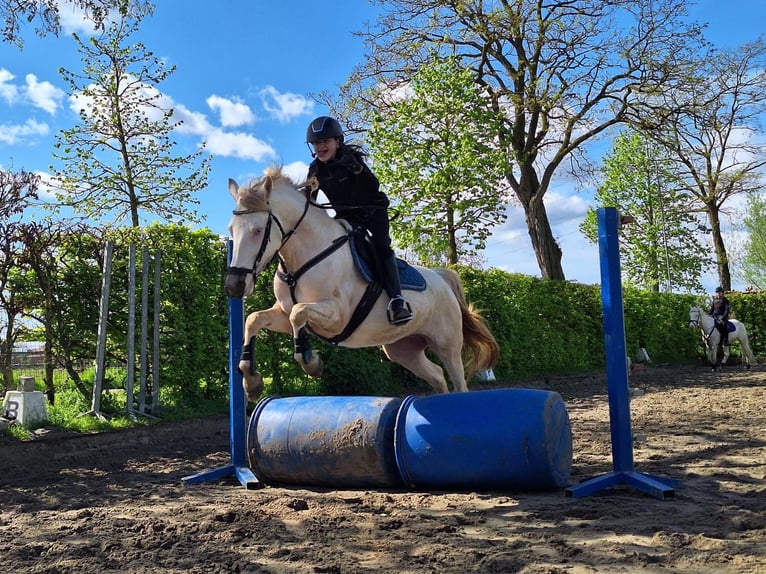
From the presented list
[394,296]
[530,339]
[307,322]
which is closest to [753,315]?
[530,339]

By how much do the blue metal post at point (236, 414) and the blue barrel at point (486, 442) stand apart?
141 centimetres

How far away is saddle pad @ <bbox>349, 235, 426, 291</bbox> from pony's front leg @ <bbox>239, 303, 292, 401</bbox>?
26.3 inches

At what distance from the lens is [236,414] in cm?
554

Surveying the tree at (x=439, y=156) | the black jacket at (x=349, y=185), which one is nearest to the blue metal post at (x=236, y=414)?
the black jacket at (x=349, y=185)

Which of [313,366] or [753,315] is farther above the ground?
[753,315]

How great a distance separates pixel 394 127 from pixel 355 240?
15932mm

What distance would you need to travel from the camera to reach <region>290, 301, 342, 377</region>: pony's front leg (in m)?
4.46

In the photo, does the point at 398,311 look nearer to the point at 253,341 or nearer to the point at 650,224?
the point at 253,341

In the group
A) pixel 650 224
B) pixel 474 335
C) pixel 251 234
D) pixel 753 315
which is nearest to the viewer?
pixel 251 234

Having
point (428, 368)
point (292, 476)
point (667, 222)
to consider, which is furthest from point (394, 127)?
point (667, 222)

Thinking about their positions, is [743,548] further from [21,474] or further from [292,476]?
[21,474]

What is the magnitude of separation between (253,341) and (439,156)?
1580cm

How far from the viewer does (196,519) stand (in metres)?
4.04

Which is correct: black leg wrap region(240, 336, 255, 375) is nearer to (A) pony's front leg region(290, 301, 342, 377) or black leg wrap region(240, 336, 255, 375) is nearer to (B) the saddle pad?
(A) pony's front leg region(290, 301, 342, 377)
